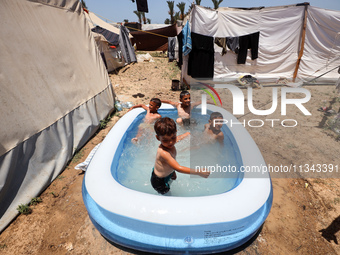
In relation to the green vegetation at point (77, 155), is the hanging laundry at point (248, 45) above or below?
above

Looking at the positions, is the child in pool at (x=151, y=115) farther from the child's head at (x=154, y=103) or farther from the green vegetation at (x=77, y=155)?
the green vegetation at (x=77, y=155)

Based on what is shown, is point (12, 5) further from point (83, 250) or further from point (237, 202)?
point (237, 202)

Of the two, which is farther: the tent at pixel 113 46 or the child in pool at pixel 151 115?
the tent at pixel 113 46

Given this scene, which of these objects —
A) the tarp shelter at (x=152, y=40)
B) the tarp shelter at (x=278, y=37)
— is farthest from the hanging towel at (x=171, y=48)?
the tarp shelter at (x=278, y=37)

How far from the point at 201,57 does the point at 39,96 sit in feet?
20.4

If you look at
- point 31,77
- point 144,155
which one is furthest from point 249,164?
point 31,77

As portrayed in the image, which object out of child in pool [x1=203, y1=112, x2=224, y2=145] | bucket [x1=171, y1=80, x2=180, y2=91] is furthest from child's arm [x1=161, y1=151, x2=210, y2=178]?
bucket [x1=171, y1=80, x2=180, y2=91]

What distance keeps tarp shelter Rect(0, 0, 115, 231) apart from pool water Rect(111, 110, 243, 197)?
1207 mm

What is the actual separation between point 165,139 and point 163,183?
29.8 inches

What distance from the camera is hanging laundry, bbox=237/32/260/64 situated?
745cm

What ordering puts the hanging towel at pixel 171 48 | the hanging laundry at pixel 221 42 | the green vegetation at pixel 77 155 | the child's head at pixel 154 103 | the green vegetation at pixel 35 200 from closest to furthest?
the green vegetation at pixel 35 200 → the green vegetation at pixel 77 155 → the child's head at pixel 154 103 → the hanging laundry at pixel 221 42 → the hanging towel at pixel 171 48

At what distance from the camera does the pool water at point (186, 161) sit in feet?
9.23

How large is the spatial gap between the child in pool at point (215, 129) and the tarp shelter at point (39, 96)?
2769 millimetres

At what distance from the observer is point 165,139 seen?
6.45 ft
